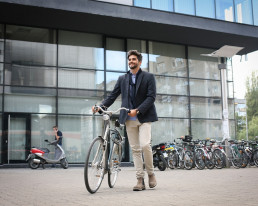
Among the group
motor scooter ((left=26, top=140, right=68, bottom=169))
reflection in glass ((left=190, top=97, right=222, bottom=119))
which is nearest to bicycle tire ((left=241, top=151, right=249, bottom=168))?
reflection in glass ((left=190, top=97, right=222, bottom=119))

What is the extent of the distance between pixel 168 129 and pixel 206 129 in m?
2.23

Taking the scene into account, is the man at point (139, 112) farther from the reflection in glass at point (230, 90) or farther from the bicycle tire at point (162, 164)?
the reflection in glass at point (230, 90)

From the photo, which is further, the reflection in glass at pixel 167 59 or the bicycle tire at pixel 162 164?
the reflection in glass at pixel 167 59

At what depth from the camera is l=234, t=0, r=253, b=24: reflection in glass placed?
19516 mm

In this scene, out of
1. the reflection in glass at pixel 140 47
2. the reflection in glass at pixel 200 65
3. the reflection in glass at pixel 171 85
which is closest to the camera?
the reflection in glass at pixel 140 47

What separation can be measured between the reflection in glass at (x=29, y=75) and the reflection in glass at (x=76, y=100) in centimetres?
74

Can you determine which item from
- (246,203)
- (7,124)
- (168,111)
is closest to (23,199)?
(246,203)

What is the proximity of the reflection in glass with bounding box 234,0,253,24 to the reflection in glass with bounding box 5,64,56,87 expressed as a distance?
9609 mm

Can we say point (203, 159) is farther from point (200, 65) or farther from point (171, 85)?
point (200, 65)

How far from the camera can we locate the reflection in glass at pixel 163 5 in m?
17.8

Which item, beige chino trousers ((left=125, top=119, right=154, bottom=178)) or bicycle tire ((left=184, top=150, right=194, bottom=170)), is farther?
bicycle tire ((left=184, top=150, right=194, bottom=170))

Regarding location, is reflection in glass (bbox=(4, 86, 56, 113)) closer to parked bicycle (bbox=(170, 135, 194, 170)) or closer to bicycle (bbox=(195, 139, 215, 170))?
parked bicycle (bbox=(170, 135, 194, 170))

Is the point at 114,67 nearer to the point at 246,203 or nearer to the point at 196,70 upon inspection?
the point at 196,70

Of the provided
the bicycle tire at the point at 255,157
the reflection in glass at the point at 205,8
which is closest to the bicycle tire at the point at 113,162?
the bicycle tire at the point at 255,157
